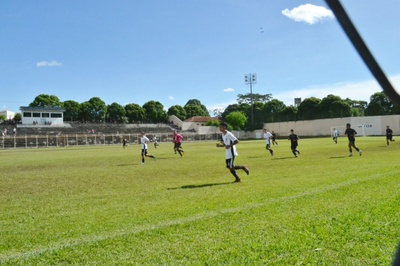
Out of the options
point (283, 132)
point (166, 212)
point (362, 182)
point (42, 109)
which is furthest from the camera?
point (283, 132)

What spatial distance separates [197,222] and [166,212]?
1.17m

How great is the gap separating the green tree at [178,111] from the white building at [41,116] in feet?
143

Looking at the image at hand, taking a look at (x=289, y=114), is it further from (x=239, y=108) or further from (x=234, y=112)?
(x=239, y=108)

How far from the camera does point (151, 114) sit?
117m

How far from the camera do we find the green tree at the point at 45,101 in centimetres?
10700

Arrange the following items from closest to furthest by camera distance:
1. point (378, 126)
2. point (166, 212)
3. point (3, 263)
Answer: point (3, 263), point (166, 212), point (378, 126)

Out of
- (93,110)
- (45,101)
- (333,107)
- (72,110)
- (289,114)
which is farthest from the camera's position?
(93,110)

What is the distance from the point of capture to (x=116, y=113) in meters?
109

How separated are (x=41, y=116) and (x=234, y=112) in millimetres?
49342

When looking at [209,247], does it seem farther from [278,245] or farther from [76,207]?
[76,207]

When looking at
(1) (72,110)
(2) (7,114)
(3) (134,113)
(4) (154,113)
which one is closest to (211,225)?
(3) (134,113)

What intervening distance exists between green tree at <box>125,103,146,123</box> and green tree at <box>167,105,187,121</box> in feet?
38.3

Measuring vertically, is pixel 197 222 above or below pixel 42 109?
below

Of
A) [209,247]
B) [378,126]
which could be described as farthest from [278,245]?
[378,126]
